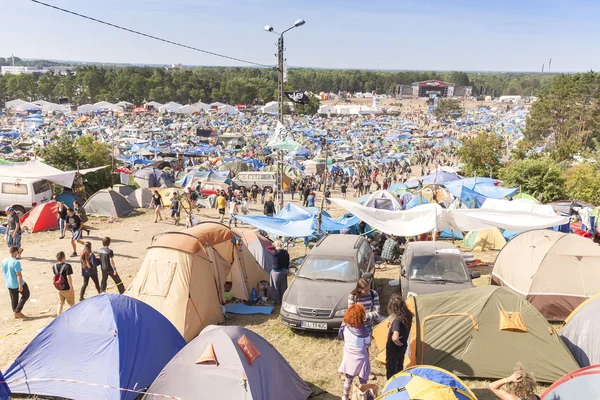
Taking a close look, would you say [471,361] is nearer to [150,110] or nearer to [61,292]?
[61,292]

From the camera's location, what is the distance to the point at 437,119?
11300cm

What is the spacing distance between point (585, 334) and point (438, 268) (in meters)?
2.46

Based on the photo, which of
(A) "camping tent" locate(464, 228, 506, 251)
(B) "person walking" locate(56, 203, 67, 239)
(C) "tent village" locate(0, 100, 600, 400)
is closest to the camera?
(C) "tent village" locate(0, 100, 600, 400)

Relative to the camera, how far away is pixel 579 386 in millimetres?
4738

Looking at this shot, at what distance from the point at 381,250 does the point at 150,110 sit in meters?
75.7

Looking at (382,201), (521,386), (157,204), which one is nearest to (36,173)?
(157,204)

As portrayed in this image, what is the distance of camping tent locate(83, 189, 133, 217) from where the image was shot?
18.0m

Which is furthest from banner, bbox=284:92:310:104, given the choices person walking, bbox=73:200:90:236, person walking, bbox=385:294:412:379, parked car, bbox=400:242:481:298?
person walking, bbox=385:294:412:379

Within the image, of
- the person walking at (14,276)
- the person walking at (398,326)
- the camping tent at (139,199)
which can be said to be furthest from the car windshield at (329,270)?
the camping tent at (139,199)

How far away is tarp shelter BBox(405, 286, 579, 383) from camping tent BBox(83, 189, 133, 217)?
577 inches

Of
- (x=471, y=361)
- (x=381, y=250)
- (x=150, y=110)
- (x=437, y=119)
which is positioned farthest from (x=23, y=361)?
(x=437, y=119)

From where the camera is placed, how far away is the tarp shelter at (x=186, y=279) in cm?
Answer: 748

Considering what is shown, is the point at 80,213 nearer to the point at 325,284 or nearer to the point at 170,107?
the point at 325,284

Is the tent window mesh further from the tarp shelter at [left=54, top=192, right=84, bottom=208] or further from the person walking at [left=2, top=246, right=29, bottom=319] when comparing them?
the tarp shelter at [left=54, top=192, right=84, bottom=208]
